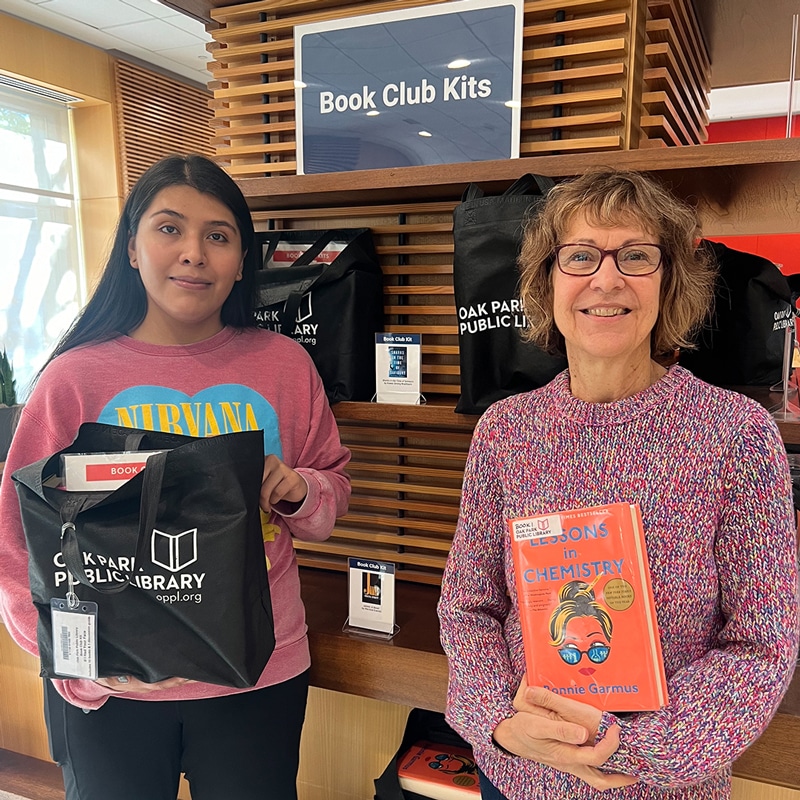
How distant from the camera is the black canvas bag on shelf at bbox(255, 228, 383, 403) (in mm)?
1839

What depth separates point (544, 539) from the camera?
115 cm

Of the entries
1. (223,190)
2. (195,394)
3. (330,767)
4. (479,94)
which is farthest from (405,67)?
(330,767)

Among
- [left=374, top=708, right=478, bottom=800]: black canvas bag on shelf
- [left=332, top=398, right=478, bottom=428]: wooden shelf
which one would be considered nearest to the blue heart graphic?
[left=332, top=398, right=478, bottom=428]: wooden shelf

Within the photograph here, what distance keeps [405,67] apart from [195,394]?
101cm

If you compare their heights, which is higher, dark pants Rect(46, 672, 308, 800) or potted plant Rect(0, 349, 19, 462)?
potted plant Rect(0, 349, 19, 462)

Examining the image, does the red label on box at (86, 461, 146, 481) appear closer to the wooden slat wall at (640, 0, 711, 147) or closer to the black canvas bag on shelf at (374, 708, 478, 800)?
the black canvas bag on shelf at (374, 708, 478, 800)

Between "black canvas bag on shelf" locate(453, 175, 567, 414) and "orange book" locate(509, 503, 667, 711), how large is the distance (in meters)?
0.50

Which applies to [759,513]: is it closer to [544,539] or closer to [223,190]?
[544,539]

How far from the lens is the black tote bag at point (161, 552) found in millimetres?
1282

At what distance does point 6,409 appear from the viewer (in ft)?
9.81

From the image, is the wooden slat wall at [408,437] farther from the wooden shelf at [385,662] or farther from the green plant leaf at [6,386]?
the green plant leaf at [6,386]

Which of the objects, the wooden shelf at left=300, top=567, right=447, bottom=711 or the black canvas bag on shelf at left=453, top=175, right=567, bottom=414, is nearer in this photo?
the black canvas bag on shelf at left=453, top=175, right=567, bottom=414

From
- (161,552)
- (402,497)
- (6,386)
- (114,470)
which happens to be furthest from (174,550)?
(6,386)

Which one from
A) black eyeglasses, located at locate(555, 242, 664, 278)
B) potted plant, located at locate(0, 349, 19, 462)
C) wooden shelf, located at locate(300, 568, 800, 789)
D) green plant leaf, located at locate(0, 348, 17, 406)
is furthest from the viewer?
green plant leaf, located at locate(0, 348, 17, 406)
